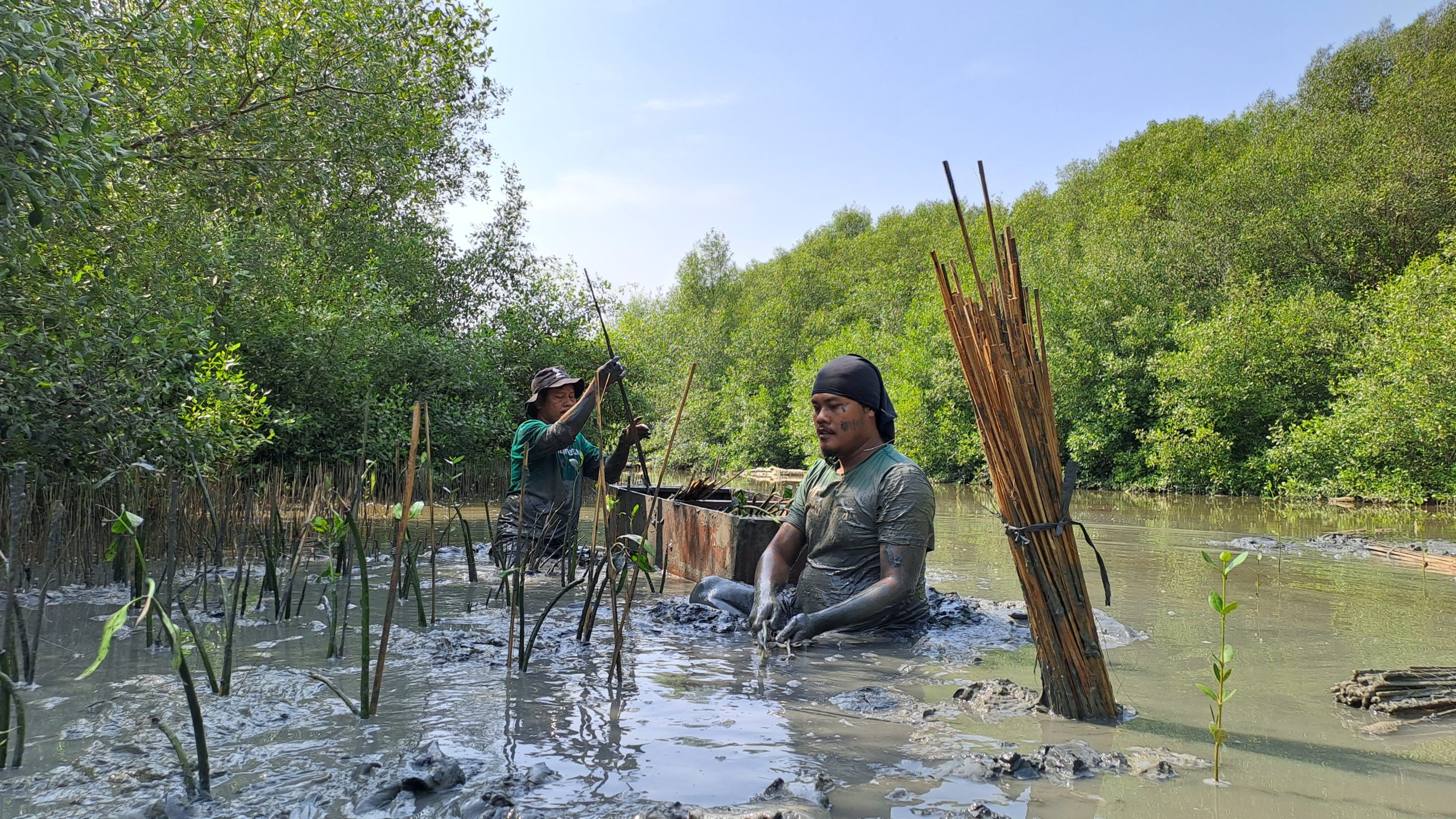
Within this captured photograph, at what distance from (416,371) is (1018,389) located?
16.9 metres

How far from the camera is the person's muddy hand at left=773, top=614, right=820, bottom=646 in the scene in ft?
16.9

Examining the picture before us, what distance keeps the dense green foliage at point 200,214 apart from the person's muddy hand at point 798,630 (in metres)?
3.05

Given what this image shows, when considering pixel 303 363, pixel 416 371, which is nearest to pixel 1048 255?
pixel 416 371

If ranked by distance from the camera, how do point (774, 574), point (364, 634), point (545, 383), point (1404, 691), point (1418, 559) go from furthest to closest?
1. point (1418, 559)
2. point (545, 383)
3. point (774, 574)
4. point (1404, 691)
5. point (364, 634)

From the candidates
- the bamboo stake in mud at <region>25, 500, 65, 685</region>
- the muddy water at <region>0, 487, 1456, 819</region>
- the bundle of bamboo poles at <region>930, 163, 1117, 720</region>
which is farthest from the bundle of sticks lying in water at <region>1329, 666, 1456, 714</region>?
the bamboo stake in mud at <region>25, 500, 65, 685</region>

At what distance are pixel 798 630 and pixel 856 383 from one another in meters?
1.49

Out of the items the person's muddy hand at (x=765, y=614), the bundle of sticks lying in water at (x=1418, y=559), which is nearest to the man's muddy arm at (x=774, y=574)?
the person's muddy hand at (x=765, y=614)

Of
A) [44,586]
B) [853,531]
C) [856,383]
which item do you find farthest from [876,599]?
[44,586]

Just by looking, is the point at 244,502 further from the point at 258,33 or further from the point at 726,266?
the point at 726,266

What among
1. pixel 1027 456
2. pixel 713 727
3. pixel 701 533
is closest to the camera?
pixel 1027 456

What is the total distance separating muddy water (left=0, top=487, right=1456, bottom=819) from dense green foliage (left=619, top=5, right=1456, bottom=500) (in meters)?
16.0

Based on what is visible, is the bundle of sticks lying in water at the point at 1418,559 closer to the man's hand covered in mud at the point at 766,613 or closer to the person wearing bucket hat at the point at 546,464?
the man's hand covered in mud at the point at 766,613

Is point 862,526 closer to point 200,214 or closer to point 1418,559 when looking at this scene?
point 1418,559

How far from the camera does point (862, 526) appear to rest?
211 inches
